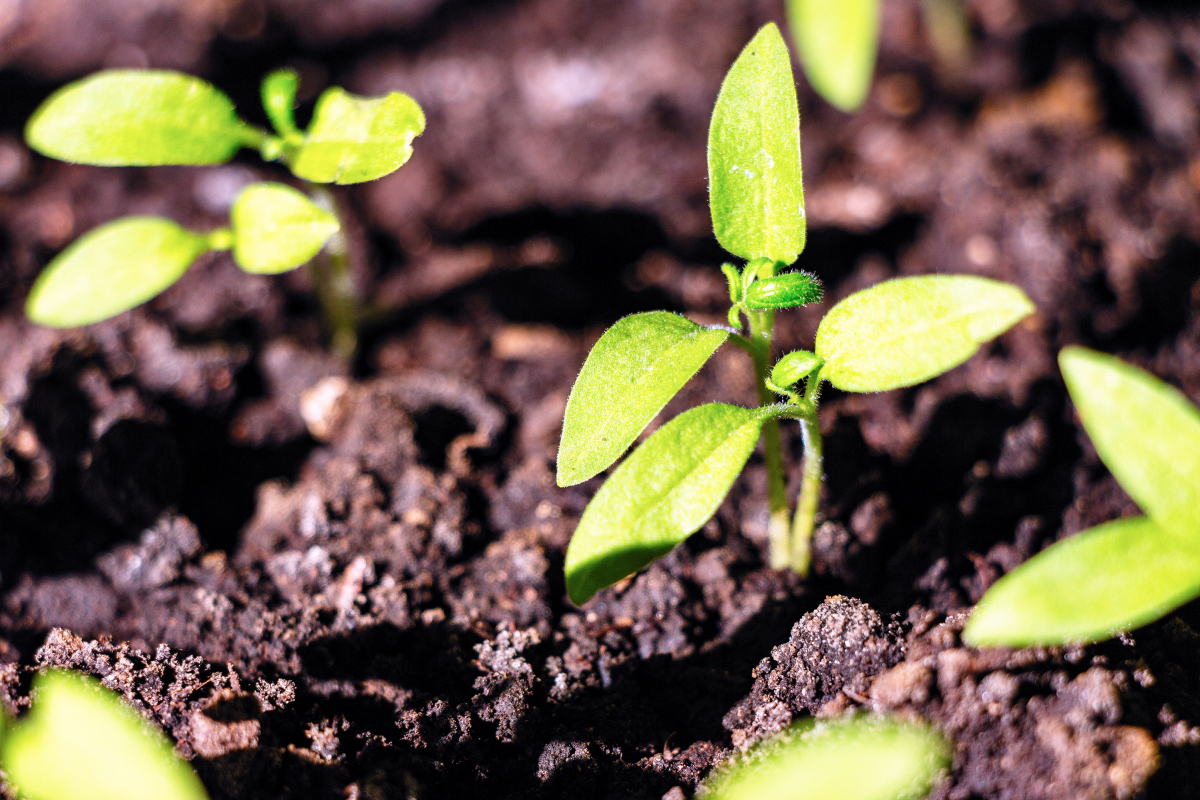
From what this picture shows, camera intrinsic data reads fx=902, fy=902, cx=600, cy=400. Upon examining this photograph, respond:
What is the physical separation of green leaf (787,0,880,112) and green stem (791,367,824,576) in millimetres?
490

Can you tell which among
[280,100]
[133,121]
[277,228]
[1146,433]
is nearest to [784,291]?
[1146,433]

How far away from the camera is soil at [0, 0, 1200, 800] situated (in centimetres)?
123

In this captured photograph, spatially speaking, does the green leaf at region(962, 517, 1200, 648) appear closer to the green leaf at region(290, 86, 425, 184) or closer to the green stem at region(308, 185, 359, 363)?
the green leaf at region(290, 86, 425, 184)

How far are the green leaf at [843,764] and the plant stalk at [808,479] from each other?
0.31 m

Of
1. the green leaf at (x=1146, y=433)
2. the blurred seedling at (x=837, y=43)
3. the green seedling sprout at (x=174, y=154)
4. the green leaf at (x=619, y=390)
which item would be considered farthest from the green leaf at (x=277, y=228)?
the green leaf at (x=1146, y=433)

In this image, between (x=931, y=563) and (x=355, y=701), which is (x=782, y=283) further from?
(x=355, y=701)

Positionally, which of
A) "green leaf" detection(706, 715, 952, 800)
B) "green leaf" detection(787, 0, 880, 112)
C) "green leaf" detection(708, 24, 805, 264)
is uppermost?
"green leaf" detection(787, 0, 880, 112)

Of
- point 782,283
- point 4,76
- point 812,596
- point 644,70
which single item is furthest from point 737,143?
point 4,76

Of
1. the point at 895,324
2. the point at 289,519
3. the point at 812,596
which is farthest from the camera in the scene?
the point at 289,519

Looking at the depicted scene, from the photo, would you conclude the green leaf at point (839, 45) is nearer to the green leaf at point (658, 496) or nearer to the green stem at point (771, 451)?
the green stem at point (771, 451)

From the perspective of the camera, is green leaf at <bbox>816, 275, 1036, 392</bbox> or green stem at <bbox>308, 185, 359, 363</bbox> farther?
green stem at <bbox>308, 185, 359, 363</bbox>

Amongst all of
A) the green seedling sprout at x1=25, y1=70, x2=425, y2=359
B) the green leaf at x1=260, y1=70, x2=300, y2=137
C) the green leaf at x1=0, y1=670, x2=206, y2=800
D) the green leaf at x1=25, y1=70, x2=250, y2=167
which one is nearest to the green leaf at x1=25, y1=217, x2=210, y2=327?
the green seedling sprout at x1=25, y1=70, x2=425, y2=359

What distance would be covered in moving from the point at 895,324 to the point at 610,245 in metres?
1.25

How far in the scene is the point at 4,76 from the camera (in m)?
2.40
